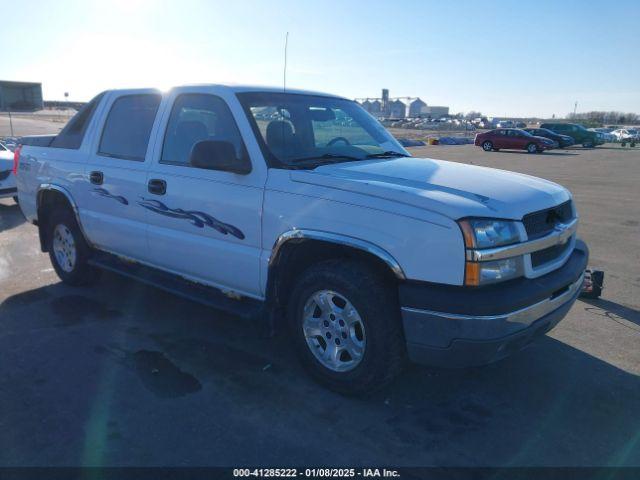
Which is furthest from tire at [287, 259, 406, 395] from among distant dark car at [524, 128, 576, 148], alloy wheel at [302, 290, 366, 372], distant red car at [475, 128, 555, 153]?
distant dark car at [524, 128, 576, 148]

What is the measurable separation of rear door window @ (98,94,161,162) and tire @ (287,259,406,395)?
2096mm

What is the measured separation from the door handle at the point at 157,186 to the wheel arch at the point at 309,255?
1259mm

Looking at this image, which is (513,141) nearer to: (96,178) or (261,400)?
(96,178)

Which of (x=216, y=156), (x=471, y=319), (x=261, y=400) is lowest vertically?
(x=261, y=400)

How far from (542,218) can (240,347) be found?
8.07 feet

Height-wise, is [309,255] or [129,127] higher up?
[129,127]

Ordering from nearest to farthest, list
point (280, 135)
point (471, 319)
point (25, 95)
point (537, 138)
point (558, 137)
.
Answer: point (471, 319) < point (280, 135) < point (537, 138) < point (558, 137) < point (25, 95)

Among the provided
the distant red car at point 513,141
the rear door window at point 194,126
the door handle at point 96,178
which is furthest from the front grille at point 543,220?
the distant red car at point 513,141

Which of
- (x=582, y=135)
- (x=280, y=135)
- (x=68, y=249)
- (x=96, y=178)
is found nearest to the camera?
(x=280, y=135)

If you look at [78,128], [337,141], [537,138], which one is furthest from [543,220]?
[537,138]

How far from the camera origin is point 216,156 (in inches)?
140

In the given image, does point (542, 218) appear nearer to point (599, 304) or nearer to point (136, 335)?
point (599, 304)

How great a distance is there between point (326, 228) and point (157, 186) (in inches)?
69.1

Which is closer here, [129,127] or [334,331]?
[334,331]
